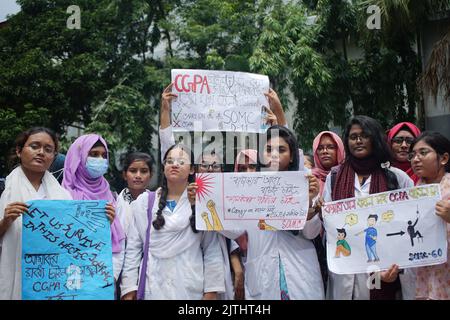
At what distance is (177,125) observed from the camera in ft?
13.5

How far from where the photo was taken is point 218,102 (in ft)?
13.8

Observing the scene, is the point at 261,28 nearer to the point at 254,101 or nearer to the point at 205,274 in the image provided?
the point at 254,101

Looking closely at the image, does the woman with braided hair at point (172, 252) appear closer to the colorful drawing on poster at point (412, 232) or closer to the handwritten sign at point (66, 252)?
the handwritten sign at point (66, 252)

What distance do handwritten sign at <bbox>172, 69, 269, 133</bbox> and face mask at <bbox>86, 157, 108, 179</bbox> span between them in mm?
663

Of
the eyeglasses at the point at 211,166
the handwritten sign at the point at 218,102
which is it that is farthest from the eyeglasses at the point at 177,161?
the handwritten sign at the point at 218,102

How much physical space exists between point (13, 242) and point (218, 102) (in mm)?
1821

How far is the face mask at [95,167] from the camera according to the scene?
12.2 feet

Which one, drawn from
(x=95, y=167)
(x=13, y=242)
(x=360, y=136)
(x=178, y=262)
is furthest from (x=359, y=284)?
(x=13, y=242)

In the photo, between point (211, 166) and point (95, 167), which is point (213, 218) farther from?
point (95, 167)

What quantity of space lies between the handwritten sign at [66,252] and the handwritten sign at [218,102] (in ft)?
3.69
